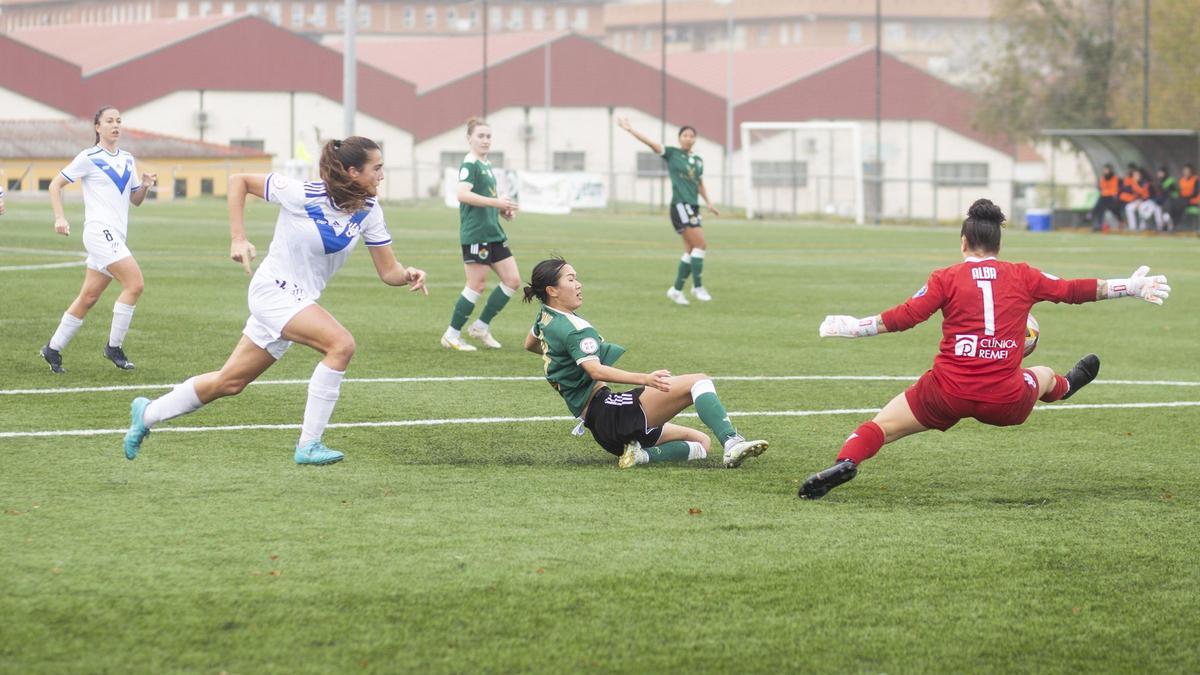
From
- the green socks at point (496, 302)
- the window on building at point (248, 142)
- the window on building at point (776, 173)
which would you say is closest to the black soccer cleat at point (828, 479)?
the green socks at point (496, 302)

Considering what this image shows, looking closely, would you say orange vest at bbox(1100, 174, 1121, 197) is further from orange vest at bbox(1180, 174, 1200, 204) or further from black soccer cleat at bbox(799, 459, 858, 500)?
black soccer cleat at bbox(799, 459, 858, 500)

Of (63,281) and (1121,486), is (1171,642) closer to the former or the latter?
(1121,486)

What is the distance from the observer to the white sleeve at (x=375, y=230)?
881 cm

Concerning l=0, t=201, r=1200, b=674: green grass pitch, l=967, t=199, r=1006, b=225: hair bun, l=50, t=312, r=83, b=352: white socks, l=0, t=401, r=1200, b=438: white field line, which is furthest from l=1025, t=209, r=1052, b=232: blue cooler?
l=967, t=199, r=1006, b=225: hair bun

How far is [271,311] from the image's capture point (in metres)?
8.45

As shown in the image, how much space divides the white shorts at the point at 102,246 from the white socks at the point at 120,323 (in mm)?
358

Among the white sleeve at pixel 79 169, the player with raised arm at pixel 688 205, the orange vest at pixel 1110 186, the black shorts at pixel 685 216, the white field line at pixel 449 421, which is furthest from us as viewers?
the orange vest at pixel 1110 186

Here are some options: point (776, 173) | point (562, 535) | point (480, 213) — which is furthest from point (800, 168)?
point (562, 535)

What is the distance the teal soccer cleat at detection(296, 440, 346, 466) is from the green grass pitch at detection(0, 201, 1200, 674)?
0.37 feet

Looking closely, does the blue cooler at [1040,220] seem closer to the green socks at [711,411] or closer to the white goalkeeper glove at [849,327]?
the green socks at [711,411]

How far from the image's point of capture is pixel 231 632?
5566 millimetres

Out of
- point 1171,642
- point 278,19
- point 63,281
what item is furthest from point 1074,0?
point 278,19

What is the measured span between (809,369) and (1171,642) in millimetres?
7888

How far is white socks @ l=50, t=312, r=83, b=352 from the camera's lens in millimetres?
12703
